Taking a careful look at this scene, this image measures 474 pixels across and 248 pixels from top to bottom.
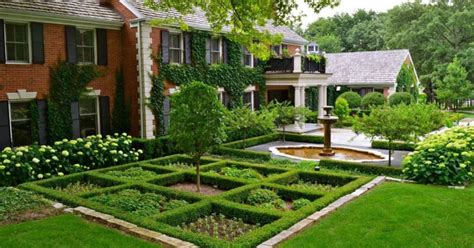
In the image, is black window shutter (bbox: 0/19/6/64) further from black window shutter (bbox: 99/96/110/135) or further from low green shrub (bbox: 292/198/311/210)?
low green shrub (bbox: 292/198/311/210)

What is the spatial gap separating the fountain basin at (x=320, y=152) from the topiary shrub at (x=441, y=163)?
382cm

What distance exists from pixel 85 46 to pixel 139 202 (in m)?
9.43

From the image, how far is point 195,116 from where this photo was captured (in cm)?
1067

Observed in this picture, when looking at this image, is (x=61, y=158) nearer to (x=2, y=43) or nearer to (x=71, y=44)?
(x=2, y=43)

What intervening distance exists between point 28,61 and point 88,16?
2.89m

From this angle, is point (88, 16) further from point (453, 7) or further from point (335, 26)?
point (335, 26)

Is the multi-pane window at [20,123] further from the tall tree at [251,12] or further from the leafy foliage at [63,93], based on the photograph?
the tall tree at [251,12]

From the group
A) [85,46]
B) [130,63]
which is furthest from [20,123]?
[130,63]

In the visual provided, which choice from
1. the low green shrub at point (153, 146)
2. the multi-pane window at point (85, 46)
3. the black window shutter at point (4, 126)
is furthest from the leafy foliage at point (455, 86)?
the black window shutter at point (4, 126)

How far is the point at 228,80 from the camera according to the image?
21906mm

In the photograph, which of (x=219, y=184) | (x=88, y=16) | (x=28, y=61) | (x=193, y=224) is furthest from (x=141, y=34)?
(x=193, y=224)

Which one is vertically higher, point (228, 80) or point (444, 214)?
point (228, 80)

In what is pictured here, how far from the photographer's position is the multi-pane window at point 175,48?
18.7m

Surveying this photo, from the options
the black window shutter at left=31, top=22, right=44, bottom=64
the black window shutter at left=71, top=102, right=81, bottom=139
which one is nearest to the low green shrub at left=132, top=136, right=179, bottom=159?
the black window shutter at left=71, top=102, right=81, bottom=139
